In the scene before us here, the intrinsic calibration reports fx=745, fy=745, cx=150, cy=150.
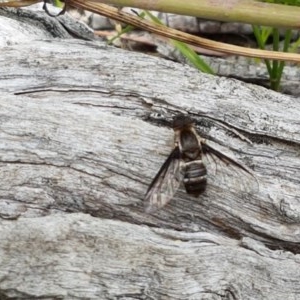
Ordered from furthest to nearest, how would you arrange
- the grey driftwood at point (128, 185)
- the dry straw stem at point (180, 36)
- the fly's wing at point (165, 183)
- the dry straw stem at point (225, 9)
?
1. the dry straw stem at point (180, 36)
2. the dry straw stem at point (225, 9)
3. the fly's wing at point (165, 183)
4. the grey driftwood at point (128, 185)

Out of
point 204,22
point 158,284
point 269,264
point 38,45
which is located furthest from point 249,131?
point 204,22

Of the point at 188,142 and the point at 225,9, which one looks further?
the point at 225,9

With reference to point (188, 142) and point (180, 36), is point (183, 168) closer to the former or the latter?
point (188, 142)

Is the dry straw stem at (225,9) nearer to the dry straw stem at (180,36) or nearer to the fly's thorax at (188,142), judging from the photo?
the dry straw stem at (180,36)

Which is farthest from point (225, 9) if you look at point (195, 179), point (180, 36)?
point (195, 179)

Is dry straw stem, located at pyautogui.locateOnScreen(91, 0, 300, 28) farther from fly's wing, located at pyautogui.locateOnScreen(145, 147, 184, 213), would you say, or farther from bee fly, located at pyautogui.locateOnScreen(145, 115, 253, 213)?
fly's wing, located at pyautogui.locateOnScreen(145, 147, 184, 213)

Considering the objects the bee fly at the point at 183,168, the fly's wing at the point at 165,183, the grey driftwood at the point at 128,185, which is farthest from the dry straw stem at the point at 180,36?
the fly's wing at the point at 165,183

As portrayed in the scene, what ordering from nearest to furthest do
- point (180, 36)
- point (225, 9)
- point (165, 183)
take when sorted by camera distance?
1. point (165, 183)
2. point (225, 9)
3. point (180, 36)

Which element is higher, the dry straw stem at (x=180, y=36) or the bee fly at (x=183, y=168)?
the dry straw stem at (x=180, y=36)
